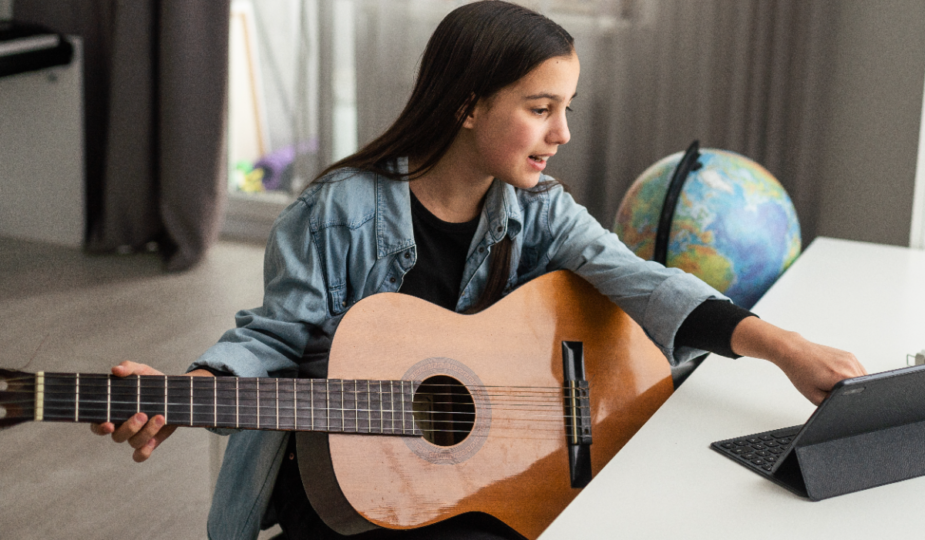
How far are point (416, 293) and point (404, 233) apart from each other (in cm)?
10

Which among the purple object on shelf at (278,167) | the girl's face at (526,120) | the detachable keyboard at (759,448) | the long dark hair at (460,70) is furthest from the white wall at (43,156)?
the detachable keyboard at (759,448)

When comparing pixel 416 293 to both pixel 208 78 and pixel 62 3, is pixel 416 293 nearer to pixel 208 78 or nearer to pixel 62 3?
pixel 208 78

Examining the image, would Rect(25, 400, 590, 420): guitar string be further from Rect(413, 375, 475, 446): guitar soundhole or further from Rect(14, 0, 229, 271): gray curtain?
Rect(14, 0, 229, 271): gray curtain

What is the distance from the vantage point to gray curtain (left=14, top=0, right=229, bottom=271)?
3.17m

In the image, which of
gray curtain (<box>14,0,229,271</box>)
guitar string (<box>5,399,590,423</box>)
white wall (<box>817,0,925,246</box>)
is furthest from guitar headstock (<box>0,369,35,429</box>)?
gray curtain (<box>14,0,229,271</box>)

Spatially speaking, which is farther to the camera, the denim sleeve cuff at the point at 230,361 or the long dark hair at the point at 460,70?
the long dark hair at the point at 460,70

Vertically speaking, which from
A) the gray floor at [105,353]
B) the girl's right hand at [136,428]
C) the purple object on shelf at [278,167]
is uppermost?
the girl's right hand at [136,428]

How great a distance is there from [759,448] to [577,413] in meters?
0.25

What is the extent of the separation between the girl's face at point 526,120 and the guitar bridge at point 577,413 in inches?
10.2

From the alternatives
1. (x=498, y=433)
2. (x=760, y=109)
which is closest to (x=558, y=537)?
(x=498, y=433)

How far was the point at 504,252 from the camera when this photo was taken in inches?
51.4

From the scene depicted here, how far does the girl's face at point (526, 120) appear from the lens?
1.15 metres

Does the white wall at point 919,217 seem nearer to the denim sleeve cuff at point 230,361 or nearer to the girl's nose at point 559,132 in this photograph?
the girl's nose at point 559,132

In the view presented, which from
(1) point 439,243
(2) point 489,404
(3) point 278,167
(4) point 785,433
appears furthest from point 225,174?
(4) point 785,433
